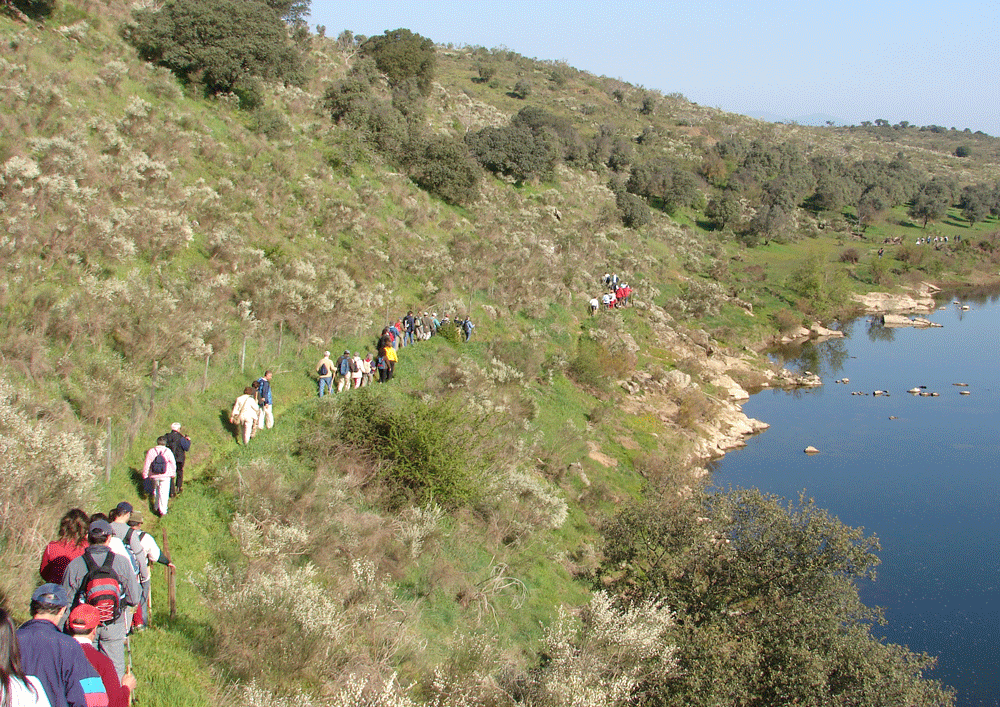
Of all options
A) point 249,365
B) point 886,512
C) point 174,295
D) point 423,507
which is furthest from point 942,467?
point 174,295

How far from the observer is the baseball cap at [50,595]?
4938 mm

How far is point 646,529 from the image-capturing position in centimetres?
1577

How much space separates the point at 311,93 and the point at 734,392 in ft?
84.0

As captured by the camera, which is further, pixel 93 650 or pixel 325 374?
pixel 325 374

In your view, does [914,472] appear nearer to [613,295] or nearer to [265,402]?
[613,295]

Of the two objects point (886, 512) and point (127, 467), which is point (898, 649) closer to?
point (886, 512)

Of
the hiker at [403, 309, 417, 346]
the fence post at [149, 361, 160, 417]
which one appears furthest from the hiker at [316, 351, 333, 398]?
the hiker at [403, 309, 417, 346]

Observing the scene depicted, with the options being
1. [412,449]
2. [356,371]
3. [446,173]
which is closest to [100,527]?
[412,449]

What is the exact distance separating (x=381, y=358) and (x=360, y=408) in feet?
11.0

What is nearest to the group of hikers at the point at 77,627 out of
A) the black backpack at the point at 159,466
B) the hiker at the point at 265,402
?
the black backpack at the point at 159,466

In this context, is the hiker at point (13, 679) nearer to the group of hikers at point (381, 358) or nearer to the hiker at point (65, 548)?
the hiker at point (65, 548)

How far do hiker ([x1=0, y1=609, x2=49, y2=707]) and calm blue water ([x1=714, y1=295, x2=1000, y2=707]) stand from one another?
17.7 metres

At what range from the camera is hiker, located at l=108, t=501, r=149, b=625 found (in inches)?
295

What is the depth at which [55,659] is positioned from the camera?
4.85 m
